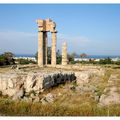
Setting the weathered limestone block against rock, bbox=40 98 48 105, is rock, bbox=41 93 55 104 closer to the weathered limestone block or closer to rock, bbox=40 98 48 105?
rock, bbox=40 98 48 105

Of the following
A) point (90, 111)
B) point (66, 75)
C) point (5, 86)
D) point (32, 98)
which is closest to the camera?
point (90, 111)

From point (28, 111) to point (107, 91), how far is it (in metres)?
4.36

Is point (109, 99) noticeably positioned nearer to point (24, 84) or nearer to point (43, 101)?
point (43, 101)

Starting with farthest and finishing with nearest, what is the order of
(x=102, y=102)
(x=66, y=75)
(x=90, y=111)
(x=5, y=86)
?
(x=66, y=75)
(x=5, y=86)
(x=102, y=102)
(x=90, y=111)

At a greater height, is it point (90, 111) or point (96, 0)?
point (96, 0)

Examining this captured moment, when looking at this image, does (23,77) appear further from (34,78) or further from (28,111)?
(28,111)

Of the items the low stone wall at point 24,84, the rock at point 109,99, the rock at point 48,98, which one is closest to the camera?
the rock at point 109,99

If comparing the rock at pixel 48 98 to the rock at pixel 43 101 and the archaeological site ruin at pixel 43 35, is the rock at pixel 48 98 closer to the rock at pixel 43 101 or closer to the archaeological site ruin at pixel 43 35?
the rock at pixel 43 101

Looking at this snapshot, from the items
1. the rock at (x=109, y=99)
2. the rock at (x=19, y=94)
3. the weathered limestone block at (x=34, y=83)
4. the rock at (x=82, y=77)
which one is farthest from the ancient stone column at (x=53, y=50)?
the rock at (x=109, y=99)

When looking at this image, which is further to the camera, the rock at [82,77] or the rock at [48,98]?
the rock at [82,77]

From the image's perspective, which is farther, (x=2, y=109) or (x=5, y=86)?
(x=5, y=86)

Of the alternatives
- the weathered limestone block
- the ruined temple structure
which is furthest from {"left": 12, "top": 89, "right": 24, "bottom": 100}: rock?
the ruined temple structure

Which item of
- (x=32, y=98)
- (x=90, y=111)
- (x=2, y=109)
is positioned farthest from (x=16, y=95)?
(x=90, y=111)

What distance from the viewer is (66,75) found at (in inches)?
656
